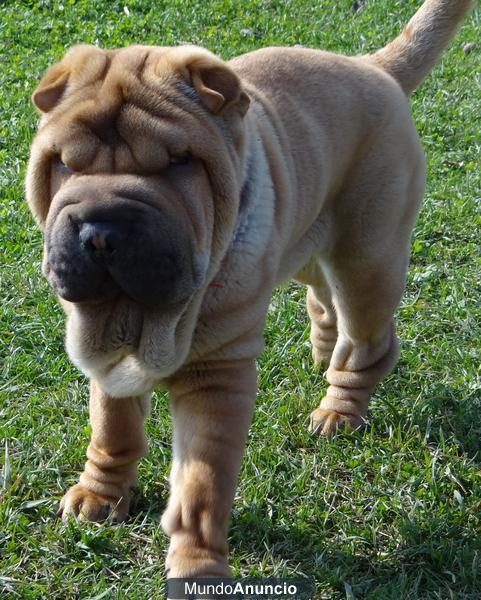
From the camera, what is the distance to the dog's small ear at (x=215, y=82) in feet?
8.11

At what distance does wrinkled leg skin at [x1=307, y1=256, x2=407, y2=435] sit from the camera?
135 inches

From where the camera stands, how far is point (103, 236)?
2.24 m

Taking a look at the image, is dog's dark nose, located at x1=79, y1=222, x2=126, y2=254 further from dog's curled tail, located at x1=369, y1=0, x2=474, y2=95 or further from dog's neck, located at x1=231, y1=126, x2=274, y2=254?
dog's curled tail, located at x1=369, y1=0, x2=474, y2=95

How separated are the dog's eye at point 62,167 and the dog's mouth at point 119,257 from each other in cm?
16

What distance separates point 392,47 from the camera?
3.71 metres

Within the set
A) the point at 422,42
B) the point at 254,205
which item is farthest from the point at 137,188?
the point at 422,42

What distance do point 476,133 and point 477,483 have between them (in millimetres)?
3168

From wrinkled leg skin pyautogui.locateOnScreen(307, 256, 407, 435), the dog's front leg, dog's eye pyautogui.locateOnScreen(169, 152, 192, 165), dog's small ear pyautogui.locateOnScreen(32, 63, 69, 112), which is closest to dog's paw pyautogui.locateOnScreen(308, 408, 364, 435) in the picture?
wrinkled leg skin pyautogui.locateOnScreen(307, 256, 407, 435)

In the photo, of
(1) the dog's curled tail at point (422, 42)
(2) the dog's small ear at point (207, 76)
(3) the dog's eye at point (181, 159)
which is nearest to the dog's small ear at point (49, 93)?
(2) the dog's small ear at point (207, 76)

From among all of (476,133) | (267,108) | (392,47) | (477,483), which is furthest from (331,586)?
(476,133)

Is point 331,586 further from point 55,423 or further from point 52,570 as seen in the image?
point 55,423

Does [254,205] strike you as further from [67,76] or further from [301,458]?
[301,458]

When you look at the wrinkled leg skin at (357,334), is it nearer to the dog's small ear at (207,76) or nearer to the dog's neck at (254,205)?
the dog's neck at (254,205)

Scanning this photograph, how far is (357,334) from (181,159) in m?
1.40
